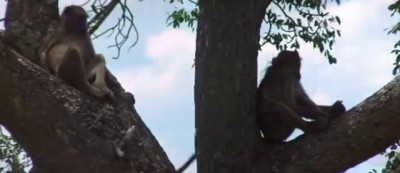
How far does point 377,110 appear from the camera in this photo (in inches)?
161

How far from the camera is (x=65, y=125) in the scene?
3.62 m

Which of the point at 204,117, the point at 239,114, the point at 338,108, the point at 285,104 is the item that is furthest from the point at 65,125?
the point at 285,104

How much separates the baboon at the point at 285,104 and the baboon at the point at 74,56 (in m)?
1.18

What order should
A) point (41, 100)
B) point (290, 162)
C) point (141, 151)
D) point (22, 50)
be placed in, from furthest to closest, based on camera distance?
1. point (22, 50)
2. point (290, 162)
3. point (141, 151)
4. point (41, 100)

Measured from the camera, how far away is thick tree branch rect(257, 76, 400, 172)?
13.4 feet

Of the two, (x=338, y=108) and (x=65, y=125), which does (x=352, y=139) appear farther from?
(x=65, y=125)

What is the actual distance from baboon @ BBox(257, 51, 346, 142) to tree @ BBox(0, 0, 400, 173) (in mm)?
417

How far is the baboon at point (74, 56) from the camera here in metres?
4.79

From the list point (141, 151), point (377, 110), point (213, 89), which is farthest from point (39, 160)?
point (377, 110)

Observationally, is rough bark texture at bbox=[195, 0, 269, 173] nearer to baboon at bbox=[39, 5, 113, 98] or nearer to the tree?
the tree

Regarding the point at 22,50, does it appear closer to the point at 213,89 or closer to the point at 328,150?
the point at 213,89

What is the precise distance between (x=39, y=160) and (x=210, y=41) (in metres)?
1.38

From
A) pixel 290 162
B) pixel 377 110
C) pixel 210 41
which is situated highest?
pixel 210 41

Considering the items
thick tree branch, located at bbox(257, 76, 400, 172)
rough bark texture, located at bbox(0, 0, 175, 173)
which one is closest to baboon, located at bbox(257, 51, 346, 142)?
thick tree branch, located at bbox(257, 76, 400, 172)
